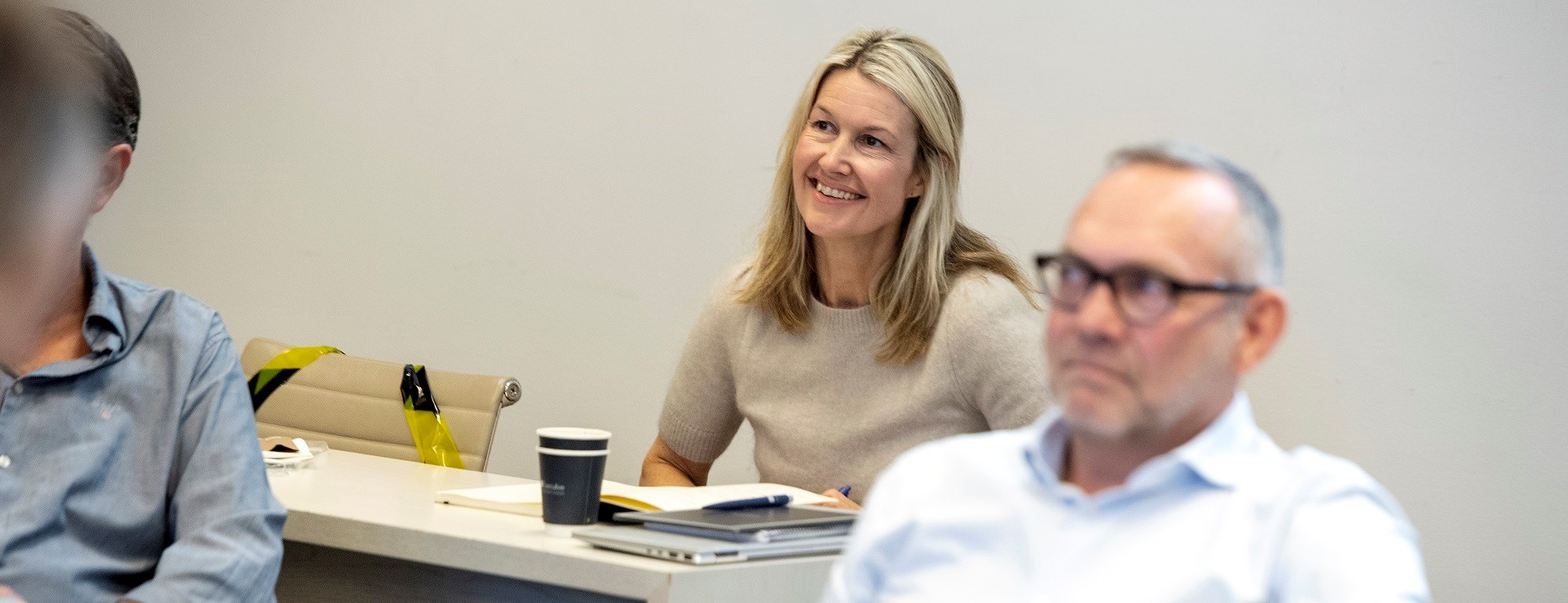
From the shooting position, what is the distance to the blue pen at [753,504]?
167cm

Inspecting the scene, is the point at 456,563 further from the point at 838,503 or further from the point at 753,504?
the point at 838,503

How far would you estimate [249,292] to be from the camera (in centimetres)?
386

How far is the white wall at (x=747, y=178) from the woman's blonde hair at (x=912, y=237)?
0.73 metres

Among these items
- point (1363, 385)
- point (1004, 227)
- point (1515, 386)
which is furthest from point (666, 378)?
point (1515, 386)

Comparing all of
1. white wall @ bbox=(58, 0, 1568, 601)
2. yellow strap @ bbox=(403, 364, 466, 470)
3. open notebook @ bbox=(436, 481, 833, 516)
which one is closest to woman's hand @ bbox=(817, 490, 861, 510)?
open notebook @ bbox=(436, 481, 833, 516)

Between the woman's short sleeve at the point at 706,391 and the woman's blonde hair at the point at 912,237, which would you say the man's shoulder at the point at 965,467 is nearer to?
the woman's blonde hair at the point at 912,237

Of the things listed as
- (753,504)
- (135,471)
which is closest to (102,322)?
(135,471)

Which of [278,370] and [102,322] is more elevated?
[102,322]

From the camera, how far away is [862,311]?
2.17 meters

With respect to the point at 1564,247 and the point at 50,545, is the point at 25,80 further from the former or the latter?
the point at 1564,247

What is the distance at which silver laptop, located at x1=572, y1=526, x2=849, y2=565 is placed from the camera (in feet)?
4.65

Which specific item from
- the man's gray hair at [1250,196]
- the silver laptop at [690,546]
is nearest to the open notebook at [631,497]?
the silver laptop at [690,546]

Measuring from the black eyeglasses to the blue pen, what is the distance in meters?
0.79

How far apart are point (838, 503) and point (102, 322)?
37.6 inches
